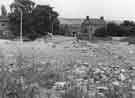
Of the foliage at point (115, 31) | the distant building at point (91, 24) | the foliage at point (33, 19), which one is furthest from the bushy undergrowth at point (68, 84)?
the distant building at point (91, 24)

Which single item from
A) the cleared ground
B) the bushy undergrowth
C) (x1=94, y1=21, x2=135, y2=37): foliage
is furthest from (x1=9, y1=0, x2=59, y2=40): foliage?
the bushy undergrowth

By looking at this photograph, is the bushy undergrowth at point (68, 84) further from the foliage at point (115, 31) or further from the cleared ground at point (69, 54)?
the foliage at point (115, 31)

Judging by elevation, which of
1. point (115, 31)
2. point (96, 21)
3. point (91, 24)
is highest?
point (96, 21)

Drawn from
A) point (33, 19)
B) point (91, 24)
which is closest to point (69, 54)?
point (33, 19)

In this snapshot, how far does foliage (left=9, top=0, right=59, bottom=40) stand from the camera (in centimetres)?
3186

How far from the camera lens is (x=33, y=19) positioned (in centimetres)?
3212

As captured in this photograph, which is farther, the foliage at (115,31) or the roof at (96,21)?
the roof at (96,21)

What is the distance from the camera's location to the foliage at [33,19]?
31.9 metres

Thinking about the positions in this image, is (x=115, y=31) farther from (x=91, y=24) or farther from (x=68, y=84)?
(x=68, y=84)

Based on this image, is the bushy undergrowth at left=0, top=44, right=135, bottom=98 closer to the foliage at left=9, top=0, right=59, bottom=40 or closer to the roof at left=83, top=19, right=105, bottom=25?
the foliage at left=9, top=0, right=59, bottom=40

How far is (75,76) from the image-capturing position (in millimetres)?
4480

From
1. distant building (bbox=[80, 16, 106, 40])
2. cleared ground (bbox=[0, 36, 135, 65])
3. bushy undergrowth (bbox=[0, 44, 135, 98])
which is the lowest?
cleared ground (bbox=[0, 36, 135, 65])

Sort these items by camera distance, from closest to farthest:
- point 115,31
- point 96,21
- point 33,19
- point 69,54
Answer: point 69,54
point 33,19
point 115,31
point 96,21

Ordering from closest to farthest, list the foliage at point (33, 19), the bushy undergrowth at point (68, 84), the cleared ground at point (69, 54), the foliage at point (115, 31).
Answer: the bushy undergrowth at point (68, 84), the cleared ground at point (69, 54), the foliage at point (33, 19), the foliage at point (115, 31)
